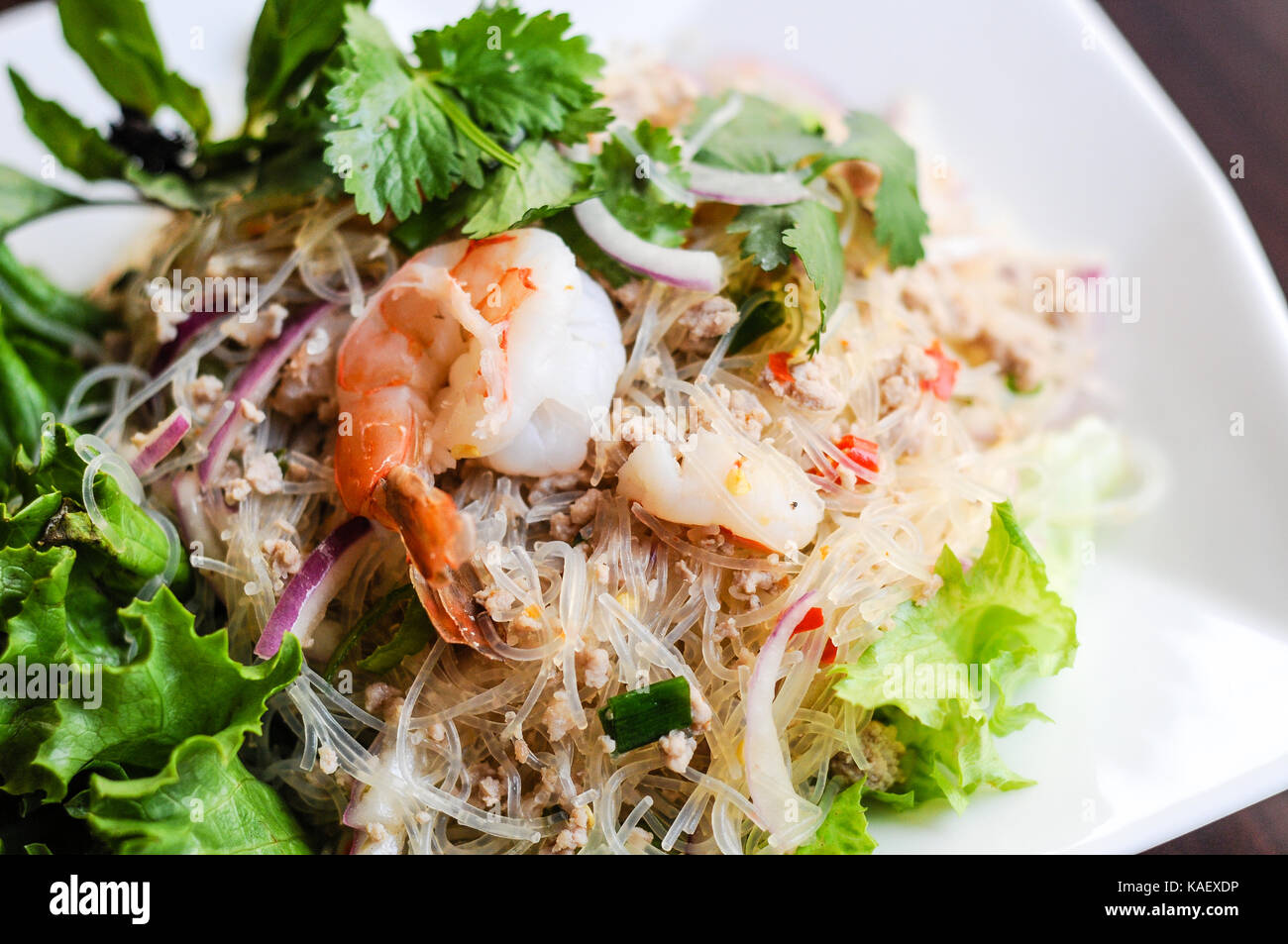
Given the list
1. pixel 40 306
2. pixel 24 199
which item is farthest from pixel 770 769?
pixel 24 199

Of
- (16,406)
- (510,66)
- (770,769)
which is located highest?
(510,66)

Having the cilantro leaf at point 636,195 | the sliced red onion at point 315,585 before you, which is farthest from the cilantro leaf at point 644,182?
the sliced red onion at point 315,585

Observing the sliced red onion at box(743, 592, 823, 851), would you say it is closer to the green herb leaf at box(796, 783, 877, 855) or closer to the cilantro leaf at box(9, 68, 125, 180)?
the green herb leaf at box(796, 783, 877, 855)

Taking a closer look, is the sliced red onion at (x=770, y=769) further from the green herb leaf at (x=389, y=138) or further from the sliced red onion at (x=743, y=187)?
the green herb leaf at (x=389, y=138)

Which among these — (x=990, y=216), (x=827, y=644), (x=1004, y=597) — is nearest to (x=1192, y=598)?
(x=1004, y=597)

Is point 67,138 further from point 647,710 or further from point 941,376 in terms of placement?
point 941,376

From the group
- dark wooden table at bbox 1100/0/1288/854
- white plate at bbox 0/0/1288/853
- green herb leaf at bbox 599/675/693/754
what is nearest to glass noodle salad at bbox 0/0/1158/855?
green herb leaf at bbox 599/675/693/754
